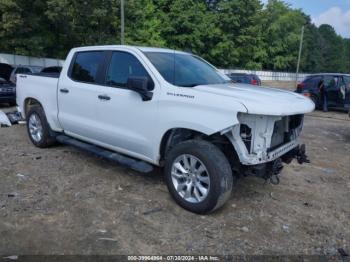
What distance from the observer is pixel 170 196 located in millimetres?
4703

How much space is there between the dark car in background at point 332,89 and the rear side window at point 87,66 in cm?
1232

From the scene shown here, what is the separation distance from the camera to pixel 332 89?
1516 centimetres

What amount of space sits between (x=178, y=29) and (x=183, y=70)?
3687 cm

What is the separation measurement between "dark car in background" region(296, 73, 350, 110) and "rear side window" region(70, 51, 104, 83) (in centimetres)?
1232

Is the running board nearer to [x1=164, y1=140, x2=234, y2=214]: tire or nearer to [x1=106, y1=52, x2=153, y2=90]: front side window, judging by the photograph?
[x1=164, y1=140, x2=234, y2=214]: tire

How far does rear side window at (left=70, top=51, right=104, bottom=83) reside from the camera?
541 centimetres

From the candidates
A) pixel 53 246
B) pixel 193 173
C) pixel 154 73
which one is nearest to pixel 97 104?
pixel 154 73

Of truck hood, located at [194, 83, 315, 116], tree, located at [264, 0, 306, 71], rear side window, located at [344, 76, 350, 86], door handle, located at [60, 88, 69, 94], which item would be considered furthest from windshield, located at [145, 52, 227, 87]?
tree, located at [264, 0, 306, 71]

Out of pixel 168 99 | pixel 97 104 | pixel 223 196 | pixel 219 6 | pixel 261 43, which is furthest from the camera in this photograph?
pixel 261 43

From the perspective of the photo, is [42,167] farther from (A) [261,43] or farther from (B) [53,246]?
(A) [261,43]

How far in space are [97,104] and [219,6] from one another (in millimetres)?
43585

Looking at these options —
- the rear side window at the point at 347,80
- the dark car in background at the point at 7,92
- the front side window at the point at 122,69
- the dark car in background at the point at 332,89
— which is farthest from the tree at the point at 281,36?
the front side window at the point at 122,69

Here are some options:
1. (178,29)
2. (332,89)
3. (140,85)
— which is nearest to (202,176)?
(140,85)

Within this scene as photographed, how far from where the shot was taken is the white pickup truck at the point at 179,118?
154 inches
